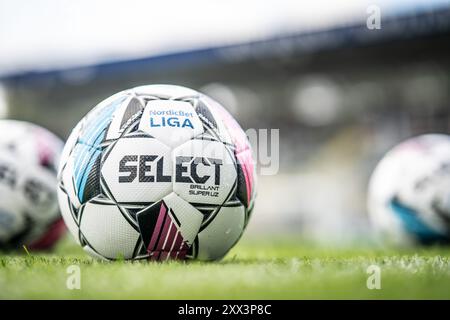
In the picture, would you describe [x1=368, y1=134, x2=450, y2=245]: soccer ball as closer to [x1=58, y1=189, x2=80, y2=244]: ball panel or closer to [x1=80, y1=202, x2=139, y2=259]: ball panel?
[x1=80, y1=202, x2=139, y2=259]: ball panel

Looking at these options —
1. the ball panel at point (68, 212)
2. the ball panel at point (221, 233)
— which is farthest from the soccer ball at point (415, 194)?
the ball panel at point (68, 212)

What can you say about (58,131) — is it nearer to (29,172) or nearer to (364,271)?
(29,172)

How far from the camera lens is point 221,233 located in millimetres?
3922

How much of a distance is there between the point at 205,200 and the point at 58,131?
22.7 metres

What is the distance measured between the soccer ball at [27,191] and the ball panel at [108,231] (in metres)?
1.46

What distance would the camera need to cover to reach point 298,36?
65.5 feet

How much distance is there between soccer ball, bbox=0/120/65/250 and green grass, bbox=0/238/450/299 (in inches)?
51.2

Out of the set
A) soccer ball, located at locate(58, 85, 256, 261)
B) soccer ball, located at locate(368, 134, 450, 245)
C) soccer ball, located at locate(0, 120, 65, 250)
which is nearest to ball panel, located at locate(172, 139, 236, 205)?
soccer ball, located at locate(58, 85, 256, 261)

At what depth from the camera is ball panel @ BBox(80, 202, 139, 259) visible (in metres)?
3.74

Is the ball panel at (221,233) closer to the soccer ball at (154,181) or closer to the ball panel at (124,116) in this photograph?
the soccer ball at (154,181)

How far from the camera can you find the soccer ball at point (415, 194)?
6.04 m

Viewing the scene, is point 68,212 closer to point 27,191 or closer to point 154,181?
point 154,181

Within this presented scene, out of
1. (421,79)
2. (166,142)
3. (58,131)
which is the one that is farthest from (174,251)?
(58,131)
